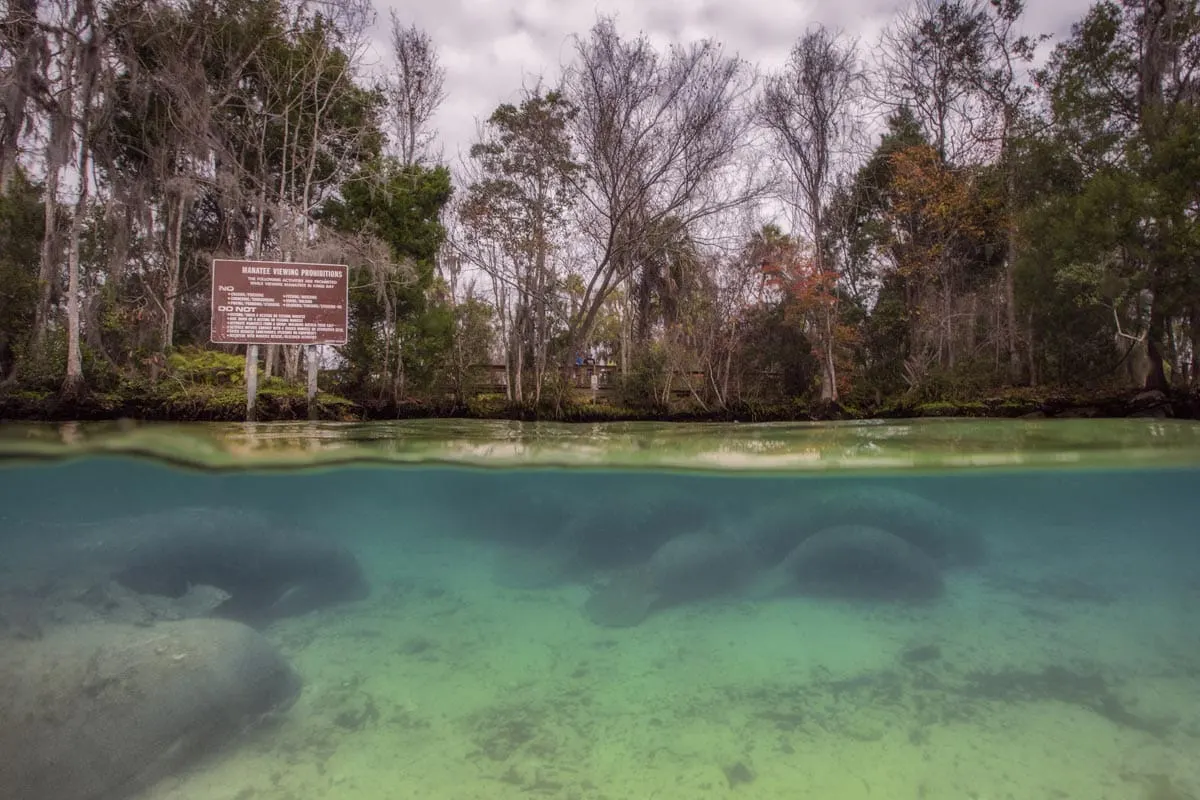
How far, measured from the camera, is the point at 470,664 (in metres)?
5.45

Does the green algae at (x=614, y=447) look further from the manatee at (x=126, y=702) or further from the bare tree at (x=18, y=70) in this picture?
the manatee at (x=126, y=702)

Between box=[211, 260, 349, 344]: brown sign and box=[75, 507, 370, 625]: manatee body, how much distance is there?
15.2 feet

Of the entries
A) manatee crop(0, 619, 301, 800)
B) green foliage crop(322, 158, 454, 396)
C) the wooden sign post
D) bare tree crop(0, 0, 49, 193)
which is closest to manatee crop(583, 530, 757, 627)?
manatee crop(0, 619, 301, 800)

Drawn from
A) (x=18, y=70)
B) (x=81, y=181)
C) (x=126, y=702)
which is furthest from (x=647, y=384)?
(x=126, y=702)

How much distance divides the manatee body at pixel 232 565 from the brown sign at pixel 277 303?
465cm

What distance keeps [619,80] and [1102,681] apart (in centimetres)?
1440

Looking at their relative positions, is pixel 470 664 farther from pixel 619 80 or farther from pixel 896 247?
pixel 896 247

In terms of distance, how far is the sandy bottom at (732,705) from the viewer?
3.71m

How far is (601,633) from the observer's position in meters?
6.17

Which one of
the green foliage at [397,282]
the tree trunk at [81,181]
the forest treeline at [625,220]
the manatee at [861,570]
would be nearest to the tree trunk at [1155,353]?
the forest treeline at [625,220]

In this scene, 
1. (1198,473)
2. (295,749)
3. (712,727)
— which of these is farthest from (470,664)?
(1198,473)

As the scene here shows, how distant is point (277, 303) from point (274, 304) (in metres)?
0.06

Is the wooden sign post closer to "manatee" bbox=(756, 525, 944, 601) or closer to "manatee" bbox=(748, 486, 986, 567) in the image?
"manatee" bbox=(748, 486, 986, 567)

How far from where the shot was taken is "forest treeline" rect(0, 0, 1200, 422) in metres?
12.4
